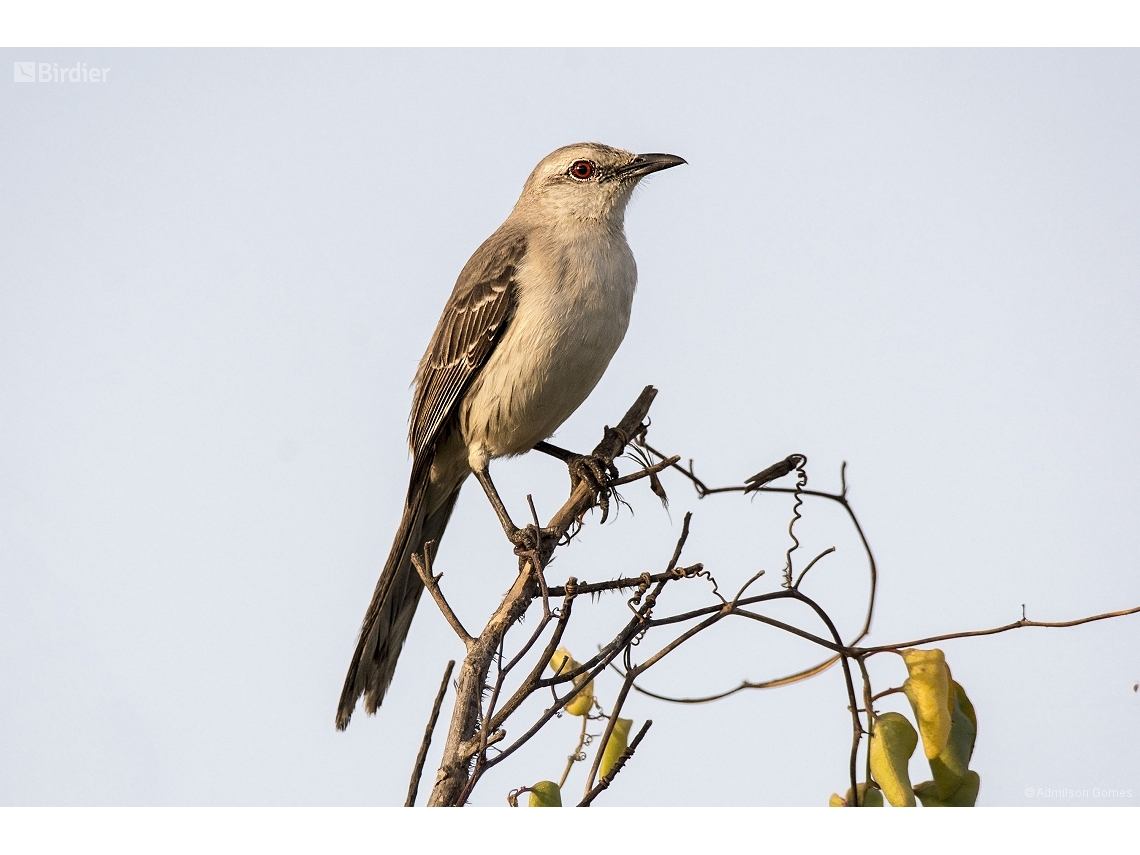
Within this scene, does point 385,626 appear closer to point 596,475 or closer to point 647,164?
point 596,475

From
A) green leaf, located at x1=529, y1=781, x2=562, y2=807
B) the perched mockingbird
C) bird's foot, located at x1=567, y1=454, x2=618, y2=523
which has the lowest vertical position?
green leaf, located at x1=529, y1=781, x2=562, y2=807

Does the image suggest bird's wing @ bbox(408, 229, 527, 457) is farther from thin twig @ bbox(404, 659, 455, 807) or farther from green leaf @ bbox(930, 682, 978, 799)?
green leaf @ bbox(930, 682, 978, 799)

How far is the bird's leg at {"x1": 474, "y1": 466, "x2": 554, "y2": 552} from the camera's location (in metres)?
4.57

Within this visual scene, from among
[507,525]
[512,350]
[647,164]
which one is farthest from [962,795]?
[647,164]

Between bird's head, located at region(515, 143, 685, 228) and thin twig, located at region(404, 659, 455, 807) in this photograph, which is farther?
bird's head, located at region(515, 143, 685, 228)

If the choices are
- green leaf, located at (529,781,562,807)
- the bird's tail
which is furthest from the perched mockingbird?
green leaf, located at (529,781,562,807)

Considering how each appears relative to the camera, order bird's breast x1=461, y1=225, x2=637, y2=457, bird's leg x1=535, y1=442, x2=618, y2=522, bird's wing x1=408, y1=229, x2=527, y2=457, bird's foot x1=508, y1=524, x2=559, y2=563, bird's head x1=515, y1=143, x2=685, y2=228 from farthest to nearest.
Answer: bird's head x1=515, y1=143, x2=685, y2=228, bird's wing x1=408, y1=229, x2=527, y2=457, bird's breast x1=461, y1=225, x2=637, y2=457, bird's leg x1=535, y1=442, x2=618, y2=522, bird's foot x1=508, y1=524, x2=559, y2=563

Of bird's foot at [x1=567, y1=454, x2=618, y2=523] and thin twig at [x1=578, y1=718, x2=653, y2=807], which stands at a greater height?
bird's foot at [x1=567, y1=454, x2=618, y2=523]

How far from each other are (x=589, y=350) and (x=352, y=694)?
1960 mm

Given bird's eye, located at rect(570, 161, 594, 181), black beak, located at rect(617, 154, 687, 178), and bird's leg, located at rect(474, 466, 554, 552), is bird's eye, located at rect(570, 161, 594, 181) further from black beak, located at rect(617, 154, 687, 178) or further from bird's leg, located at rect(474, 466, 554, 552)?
bird's leg, located at rect(474, 466, 554, 552)

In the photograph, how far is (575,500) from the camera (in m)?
3.99

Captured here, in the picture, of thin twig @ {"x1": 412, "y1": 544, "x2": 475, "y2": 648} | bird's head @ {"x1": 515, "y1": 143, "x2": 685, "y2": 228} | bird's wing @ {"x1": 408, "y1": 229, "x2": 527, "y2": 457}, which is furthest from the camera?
bird's head @ {"x1": 515, "y1": 143, "x2": 685, "y2": 228}

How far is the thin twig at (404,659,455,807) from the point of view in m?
2.80
